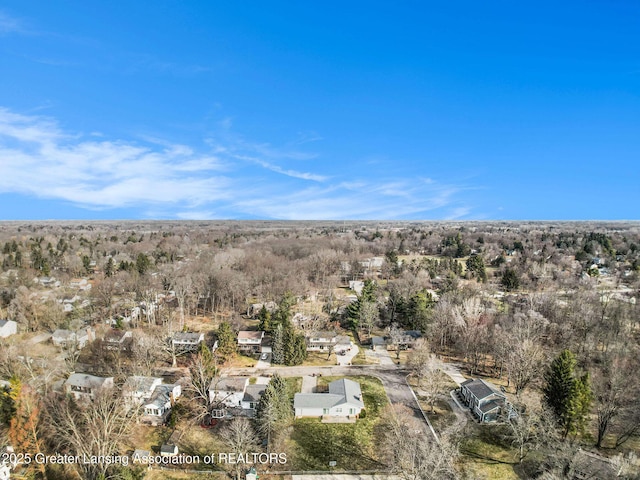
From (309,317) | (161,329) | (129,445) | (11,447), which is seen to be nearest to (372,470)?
(129,445)

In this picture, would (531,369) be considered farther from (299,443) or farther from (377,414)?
(299,443)

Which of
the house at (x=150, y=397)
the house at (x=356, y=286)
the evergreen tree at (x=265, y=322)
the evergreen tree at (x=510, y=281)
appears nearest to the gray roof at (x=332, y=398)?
the house at (x=150, y=397)

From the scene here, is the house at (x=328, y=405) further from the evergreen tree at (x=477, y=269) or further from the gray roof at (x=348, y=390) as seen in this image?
the evergreen tree at (x=477, y=269)

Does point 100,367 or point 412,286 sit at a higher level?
point 412,286

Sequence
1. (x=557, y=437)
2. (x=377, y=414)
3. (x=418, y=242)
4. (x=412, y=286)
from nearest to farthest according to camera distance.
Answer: (x=557, y=437)
(x=377, y=414)
(x=412, y=286)
(x=418, y=242)

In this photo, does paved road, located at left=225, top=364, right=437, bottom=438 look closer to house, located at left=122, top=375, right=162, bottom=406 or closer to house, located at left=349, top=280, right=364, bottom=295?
house, located at left=122, top=375, right=162, bottom=406

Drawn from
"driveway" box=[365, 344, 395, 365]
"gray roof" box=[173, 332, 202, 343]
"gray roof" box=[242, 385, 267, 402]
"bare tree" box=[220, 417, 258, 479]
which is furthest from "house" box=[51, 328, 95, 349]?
"driveway" box=[365, 344, 395, 365]

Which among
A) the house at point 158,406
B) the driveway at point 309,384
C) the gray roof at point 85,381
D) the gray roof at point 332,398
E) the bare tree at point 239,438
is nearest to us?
the bare tree at point 239,438
